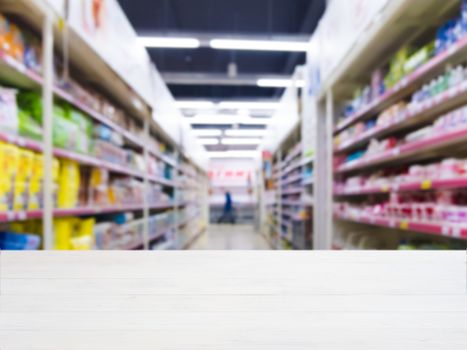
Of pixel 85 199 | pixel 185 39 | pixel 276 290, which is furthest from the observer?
pixel 185 39

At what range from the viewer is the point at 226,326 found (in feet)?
1.06

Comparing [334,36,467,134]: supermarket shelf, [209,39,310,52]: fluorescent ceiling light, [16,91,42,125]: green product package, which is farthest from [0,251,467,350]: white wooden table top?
[209,39,310,52]: fluorescent ceiling light

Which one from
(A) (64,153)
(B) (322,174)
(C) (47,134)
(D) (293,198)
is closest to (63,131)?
(A) (64,153)

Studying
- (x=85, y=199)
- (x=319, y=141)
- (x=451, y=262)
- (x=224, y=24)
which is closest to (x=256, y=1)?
(x=224, y=24)

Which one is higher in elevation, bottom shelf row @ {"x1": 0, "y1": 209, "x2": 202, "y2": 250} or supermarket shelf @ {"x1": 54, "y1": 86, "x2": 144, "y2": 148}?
supermarket shelf @ {"x1": 54, "y1": 86, "x2": 144, "y2": 148}

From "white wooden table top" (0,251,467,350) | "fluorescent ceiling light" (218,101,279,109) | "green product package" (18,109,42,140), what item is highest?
"fluorescent ceiling light" (218,101,279,109)

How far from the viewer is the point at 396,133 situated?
312 cm

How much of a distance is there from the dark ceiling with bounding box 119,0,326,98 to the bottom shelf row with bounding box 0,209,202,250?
3.80m

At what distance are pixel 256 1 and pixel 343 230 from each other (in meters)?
A: 5.89

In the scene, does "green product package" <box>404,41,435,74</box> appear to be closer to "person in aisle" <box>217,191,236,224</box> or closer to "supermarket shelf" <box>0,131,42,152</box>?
"supermarket shelf" <box>0,131,42,152</box>

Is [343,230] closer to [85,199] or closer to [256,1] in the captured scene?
[85,199]

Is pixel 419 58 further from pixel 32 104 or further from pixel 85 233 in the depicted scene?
pixel 85 233

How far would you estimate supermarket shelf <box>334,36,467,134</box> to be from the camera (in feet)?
6.05

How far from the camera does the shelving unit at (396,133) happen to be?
1927mm
